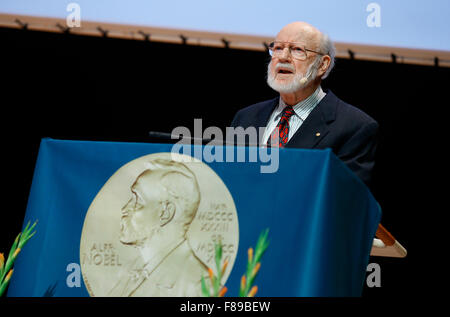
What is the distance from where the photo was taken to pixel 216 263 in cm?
152

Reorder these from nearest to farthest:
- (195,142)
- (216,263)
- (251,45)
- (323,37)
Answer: (216,263)
(195,142)
(323,37)
(251,45)

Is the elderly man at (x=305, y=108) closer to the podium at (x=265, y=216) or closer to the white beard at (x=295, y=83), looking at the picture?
the white beard at (x=295, y=83)

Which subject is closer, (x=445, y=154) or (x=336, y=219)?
(x=336, y=219)

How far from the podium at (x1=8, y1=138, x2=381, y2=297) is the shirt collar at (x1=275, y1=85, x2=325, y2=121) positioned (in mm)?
946

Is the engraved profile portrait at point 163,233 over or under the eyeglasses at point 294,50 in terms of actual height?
under

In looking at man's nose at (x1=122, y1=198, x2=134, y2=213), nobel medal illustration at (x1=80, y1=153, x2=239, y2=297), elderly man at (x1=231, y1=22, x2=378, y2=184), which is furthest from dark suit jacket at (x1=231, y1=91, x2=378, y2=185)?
man's nose at (x1=122, y1=198, x2=134, y2=213)

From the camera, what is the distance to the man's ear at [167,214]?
5.41 feet

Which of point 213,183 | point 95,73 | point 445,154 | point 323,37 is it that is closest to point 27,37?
point 95,73

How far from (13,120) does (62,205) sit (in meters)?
2.07

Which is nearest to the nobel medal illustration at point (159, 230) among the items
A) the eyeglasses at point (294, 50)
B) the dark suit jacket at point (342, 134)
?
the dark suit jacket at point (342, 134)

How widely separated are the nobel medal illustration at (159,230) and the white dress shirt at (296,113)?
0.98 m

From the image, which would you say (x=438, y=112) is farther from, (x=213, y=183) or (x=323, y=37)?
(x=213, y=183)

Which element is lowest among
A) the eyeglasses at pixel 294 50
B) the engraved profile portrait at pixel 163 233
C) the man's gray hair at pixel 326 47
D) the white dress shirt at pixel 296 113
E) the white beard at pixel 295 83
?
the engraved profile portrait at pixel 163 233

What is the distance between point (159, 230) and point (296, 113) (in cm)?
122
